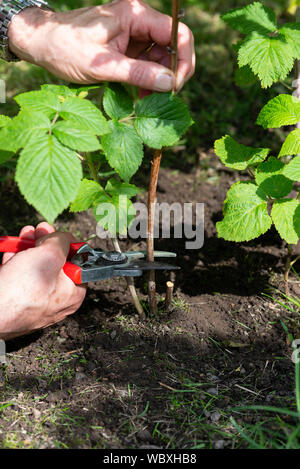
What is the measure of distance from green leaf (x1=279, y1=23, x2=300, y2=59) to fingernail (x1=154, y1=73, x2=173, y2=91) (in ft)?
1.73

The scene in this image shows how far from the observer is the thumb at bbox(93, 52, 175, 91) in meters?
1.61

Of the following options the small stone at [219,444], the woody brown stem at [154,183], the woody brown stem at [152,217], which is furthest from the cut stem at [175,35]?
the small stone at [219,444]

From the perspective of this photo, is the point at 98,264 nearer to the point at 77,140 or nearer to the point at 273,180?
the point at 77,140

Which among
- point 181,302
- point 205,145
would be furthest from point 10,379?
point 205,145

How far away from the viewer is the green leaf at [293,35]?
1.75 metres

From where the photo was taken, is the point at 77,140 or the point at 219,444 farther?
the point at 219,444

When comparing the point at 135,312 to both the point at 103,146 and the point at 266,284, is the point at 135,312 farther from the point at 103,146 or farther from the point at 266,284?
the point at 103,146

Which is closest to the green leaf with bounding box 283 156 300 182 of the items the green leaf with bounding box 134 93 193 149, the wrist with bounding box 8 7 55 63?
the green leaf with bounding box 134 93 193 149

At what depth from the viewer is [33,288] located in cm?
180

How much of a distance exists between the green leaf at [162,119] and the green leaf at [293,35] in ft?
1.72

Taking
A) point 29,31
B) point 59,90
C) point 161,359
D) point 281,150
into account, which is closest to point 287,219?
point 281,150

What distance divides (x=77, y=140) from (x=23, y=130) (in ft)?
0.57

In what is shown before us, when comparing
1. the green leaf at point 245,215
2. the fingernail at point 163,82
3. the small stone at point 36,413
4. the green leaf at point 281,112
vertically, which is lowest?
the small stone at point 36,413

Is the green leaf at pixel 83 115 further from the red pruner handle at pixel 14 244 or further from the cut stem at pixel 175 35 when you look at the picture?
the red pruner handle at pixel 14 244
